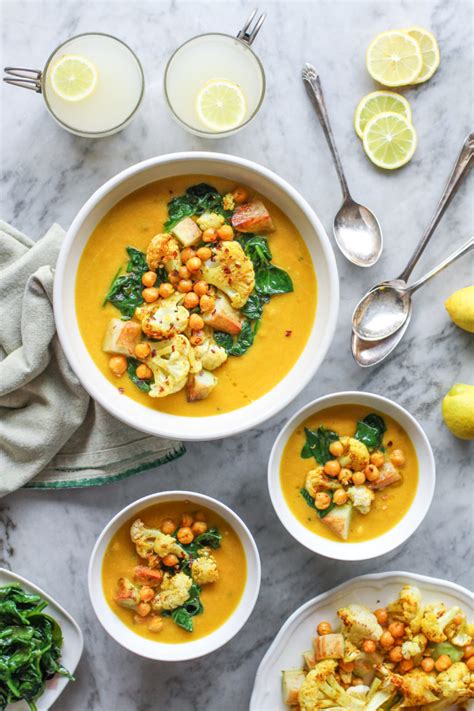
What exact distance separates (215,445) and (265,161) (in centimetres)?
166

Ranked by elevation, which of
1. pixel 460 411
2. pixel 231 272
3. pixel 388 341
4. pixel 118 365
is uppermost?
pixel 231 272

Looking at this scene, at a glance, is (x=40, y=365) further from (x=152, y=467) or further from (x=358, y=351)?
(x=358, y=351)

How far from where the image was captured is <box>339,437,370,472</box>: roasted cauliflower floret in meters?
3.97

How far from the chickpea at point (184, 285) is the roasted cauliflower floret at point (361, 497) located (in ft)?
4.59

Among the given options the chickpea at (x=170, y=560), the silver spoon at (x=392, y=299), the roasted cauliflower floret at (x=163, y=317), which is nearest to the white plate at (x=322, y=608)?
the chickpea at (x=170, y=560)

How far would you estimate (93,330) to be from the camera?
377 cm

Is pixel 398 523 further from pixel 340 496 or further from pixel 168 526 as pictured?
pixel 168 526

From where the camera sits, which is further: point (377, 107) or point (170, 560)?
point (377, 107)

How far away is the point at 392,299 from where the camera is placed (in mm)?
4207

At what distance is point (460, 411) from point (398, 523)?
71cm

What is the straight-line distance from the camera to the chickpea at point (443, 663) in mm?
4117

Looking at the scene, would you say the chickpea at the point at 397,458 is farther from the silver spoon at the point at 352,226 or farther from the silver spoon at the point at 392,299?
the silver spoon at the point at 352,226

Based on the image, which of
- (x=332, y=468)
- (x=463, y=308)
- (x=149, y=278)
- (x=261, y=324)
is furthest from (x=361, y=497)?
(x=149, y=278)

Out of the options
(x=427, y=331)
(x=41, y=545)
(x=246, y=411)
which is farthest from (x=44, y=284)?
(x=427, y=331)
